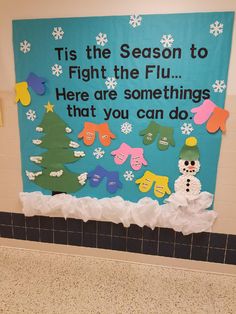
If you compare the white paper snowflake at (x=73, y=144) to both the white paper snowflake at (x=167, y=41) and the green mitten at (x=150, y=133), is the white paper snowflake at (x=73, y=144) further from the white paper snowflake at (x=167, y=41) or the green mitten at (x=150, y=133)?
the white paper snowflake at (x=167, y=41)

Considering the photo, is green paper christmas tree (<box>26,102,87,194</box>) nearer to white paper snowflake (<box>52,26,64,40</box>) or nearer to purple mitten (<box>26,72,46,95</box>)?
purple mitten (<box>26,72,46,95</box>)

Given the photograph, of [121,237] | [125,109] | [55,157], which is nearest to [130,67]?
[125,109]

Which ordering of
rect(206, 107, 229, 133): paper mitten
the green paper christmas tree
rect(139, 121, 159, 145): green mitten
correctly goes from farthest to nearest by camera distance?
the green paper christmas tree < rect(139, 121, 159, 145): green mitten < rect(206, 107, 229, 133): paper mitten

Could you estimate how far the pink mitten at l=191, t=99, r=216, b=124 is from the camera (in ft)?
5.39

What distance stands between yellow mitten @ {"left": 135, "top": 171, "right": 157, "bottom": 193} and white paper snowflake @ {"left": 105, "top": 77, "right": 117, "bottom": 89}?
2.05 ft

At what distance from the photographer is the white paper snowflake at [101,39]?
165 centimetres

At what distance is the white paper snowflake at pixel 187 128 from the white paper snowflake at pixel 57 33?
0.98 m

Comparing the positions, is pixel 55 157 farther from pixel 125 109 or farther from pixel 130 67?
pixel 130 67

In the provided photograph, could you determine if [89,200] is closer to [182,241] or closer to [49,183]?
[49,183]

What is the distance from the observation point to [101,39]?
5.45 ft

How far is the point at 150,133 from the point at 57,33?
0.88 meters

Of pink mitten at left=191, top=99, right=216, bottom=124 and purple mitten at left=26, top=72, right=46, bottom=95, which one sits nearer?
pink mitten at left=191, top=99, right=216, bottom=124

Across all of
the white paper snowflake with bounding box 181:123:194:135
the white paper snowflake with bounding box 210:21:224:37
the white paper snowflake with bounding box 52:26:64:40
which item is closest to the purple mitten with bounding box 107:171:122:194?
the white paper snowflake with bounding box 181:123:194:135

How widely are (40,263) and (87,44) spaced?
1.65m
